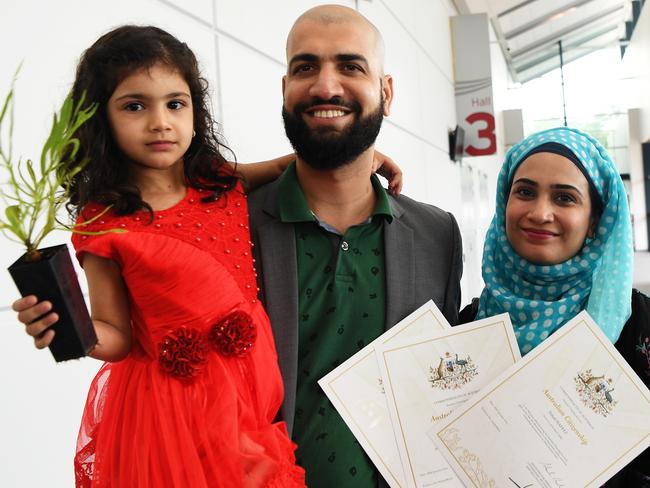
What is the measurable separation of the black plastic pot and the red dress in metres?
0.26

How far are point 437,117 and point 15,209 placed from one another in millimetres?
7050

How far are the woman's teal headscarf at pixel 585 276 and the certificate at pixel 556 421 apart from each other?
0.14 meters

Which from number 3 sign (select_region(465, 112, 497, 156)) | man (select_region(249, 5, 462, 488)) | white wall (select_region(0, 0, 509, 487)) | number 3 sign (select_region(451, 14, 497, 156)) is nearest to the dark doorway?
number 3 sign (select_region(451, 14, 497, 156))

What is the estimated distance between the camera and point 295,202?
1.61 meters

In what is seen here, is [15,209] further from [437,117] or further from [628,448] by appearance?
[437,117]

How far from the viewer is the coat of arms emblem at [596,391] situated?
1.33 meters

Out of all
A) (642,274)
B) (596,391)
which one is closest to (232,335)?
(596,391)

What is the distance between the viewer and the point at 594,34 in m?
19.0

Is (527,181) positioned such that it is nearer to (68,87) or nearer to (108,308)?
(108,308)

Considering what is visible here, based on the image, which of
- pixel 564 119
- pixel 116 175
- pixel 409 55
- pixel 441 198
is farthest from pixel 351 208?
pixel 564 119

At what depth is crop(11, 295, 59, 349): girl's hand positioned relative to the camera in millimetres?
853

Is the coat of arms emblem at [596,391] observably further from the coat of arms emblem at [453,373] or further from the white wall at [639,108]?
the white wall at [639,108]

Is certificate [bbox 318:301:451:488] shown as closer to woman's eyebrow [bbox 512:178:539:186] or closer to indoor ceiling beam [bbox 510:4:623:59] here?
woman's eyebrow [bbox 512:178:539:186]
